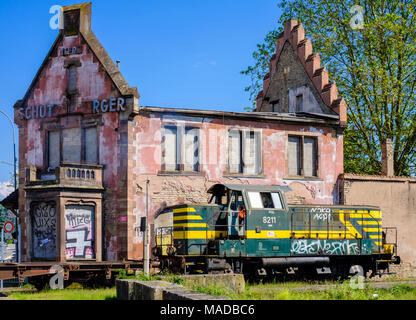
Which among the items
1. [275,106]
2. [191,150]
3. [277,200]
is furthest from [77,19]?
[275,106]

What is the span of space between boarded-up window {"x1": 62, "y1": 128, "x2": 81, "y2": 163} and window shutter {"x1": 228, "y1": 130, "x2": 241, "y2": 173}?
7.19 metres

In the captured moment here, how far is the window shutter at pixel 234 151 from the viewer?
2964 cm

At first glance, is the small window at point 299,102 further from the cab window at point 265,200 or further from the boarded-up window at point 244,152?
the cab window at point 265,200

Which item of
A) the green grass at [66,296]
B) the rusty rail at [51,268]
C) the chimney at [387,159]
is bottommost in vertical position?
the green grass at [66,296]

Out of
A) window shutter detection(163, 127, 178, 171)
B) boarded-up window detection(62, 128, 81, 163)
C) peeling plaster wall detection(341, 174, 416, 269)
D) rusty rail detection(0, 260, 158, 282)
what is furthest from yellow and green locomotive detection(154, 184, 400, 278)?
boarded-up window detection(62, 128, 81, 163)

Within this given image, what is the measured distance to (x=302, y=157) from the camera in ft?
102

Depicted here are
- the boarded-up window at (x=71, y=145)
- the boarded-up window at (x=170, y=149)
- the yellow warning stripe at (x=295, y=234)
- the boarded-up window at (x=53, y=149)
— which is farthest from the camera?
the boarded-up window at (x=53, y=149)

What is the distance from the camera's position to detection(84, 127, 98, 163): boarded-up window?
2847 cm

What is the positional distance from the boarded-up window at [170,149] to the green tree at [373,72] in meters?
14.9

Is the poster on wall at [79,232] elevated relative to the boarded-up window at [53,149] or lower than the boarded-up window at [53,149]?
lower

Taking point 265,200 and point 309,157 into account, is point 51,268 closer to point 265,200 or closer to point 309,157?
point 265,200

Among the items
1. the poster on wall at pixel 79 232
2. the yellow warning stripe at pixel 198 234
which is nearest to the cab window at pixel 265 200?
the yellow warning stripe at pixel 198 234

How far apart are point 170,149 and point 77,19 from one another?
7.89m
